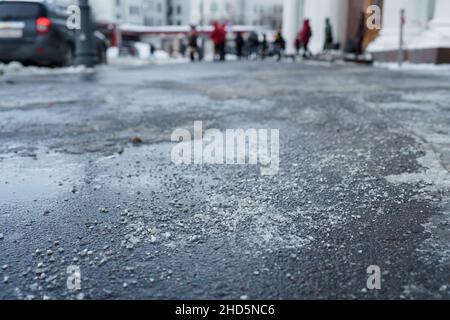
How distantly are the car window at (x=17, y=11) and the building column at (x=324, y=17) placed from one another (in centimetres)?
1467

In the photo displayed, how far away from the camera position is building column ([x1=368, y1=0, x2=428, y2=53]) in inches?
507

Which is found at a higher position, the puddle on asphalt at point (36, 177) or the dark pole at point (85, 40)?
the dark pole at point (85, 40)

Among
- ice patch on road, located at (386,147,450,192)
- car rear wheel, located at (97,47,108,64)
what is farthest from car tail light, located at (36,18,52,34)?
ice patch on road, located at (386,147,450,192)

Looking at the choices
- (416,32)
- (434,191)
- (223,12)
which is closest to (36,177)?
(434,191)

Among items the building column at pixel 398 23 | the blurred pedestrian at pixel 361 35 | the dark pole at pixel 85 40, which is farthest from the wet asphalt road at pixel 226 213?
the blurred pedestrian at pixel 361 35

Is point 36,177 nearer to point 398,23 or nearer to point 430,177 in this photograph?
point 430,177

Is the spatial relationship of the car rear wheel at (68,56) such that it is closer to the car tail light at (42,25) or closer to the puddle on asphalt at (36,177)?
the car tail light at (42,25)

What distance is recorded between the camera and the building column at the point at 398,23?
1288 cm

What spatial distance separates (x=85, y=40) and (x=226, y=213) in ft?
34.1

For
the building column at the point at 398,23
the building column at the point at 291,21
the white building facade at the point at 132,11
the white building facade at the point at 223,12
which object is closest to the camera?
the building column at the point at 398,23

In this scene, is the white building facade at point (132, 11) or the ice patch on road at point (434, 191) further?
the white building facade at point (132, 11)

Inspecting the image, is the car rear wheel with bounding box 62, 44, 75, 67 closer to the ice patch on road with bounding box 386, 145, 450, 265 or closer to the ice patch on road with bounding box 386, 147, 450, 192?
the ice patch on road with bounding box 386, 145, 450, 265

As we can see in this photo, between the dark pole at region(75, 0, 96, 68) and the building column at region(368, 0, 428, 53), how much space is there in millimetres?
7826
